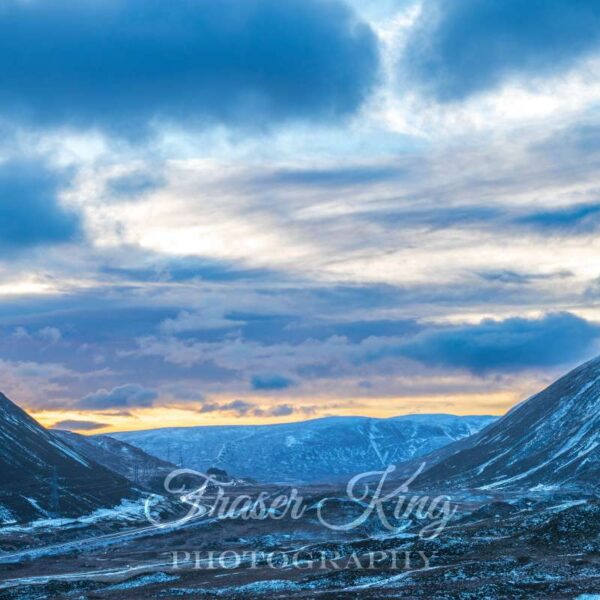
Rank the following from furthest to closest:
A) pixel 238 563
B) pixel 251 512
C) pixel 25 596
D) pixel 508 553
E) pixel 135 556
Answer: pixel 251 512 → pixel 135 556 → pixel 238 563 → pixel 508 553 → pixel 25 596

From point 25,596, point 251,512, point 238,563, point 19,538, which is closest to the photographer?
point 25,596

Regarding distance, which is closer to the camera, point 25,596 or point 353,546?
point 25,596

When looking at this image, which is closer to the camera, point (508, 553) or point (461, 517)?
point (508, 553)

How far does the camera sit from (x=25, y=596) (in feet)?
276

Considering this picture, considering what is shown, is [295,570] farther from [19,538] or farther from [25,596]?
[19,538]

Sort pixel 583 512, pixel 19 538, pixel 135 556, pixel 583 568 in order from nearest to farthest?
pixel 583 568
pixel 583 512
pixel 135 556
pixel 19 538

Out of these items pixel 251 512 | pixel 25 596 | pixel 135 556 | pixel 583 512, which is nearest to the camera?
pixel 25 596

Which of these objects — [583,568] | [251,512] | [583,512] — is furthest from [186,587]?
[251,512]

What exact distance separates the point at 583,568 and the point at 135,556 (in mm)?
72878

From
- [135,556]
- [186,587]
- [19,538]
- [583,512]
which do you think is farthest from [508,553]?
[19,538]

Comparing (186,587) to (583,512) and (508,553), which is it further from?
(583,512)

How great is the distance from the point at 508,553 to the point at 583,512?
44.9 feet

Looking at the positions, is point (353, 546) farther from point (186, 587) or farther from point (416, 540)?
point (186, 587)

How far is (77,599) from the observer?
80312mm
